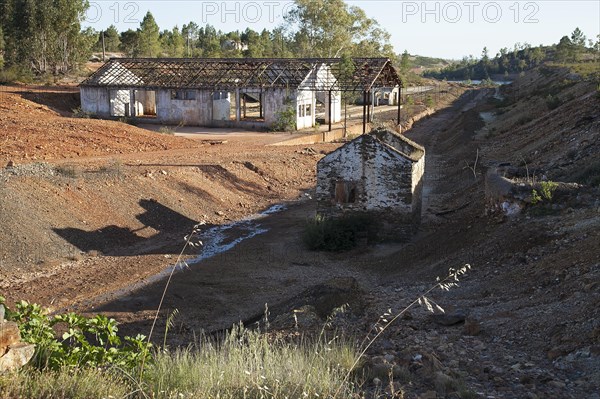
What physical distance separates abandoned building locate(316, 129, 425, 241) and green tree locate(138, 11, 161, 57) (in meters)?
58.2

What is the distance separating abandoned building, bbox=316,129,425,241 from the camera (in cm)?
2045

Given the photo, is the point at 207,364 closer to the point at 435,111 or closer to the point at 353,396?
the point at 353,396

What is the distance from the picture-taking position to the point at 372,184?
20.6m

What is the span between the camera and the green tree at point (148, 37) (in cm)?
7488

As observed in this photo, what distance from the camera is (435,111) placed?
69.3m

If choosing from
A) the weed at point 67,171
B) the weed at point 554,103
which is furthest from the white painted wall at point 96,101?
the weed at point 554,103

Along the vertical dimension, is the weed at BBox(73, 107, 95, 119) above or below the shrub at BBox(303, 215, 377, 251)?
above

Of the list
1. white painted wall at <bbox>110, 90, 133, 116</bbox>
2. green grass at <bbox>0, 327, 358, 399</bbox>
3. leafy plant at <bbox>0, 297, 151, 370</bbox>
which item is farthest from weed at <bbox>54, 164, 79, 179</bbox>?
white painted wall at <bbox>110, 90, 133, 116</bbox>

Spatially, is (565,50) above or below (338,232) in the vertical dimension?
above

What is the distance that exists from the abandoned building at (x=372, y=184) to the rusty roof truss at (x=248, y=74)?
857 inches

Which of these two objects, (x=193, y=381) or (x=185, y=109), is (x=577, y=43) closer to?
(x=185, y=109)

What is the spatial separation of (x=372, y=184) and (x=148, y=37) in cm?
6000

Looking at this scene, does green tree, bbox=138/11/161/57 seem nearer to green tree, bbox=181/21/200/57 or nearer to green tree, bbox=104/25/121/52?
green tree, bbox=104/25/121/52

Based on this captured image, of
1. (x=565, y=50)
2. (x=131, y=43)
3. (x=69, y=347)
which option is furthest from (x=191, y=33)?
(x=69, y=347)
